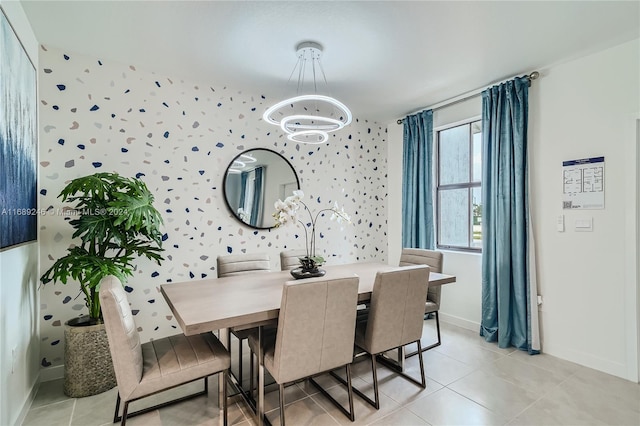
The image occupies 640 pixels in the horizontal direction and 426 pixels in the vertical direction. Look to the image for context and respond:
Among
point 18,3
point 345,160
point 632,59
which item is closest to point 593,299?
point 632,59

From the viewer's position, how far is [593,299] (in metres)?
2.71

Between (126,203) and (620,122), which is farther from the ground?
(620,122)

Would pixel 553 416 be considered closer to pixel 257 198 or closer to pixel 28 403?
pixel 257 198

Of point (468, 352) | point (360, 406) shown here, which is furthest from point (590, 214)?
point (360, 406)

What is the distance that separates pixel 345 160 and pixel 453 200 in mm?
1500

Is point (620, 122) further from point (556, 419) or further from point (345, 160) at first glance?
point (345, 160)

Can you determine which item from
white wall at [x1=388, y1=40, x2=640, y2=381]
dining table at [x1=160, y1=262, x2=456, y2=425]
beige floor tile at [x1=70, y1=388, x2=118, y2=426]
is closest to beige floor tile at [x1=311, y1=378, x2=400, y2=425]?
dining table at [x1=160, y1=262, x2=456, y2=425]

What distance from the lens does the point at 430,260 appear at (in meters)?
3.15

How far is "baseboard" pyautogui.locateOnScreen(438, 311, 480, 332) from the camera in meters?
3.56

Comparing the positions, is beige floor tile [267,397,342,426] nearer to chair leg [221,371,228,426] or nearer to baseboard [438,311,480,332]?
chair leg [221,371,228,426]

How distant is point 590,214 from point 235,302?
3.02 metres

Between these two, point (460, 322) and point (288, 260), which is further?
point (460, 322)

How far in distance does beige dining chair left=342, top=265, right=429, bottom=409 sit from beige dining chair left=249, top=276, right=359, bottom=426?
0.22 metres

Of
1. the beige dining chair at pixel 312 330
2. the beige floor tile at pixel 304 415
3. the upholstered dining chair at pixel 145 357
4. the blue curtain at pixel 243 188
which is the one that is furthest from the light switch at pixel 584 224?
the blue curtain at pixel 243 188
